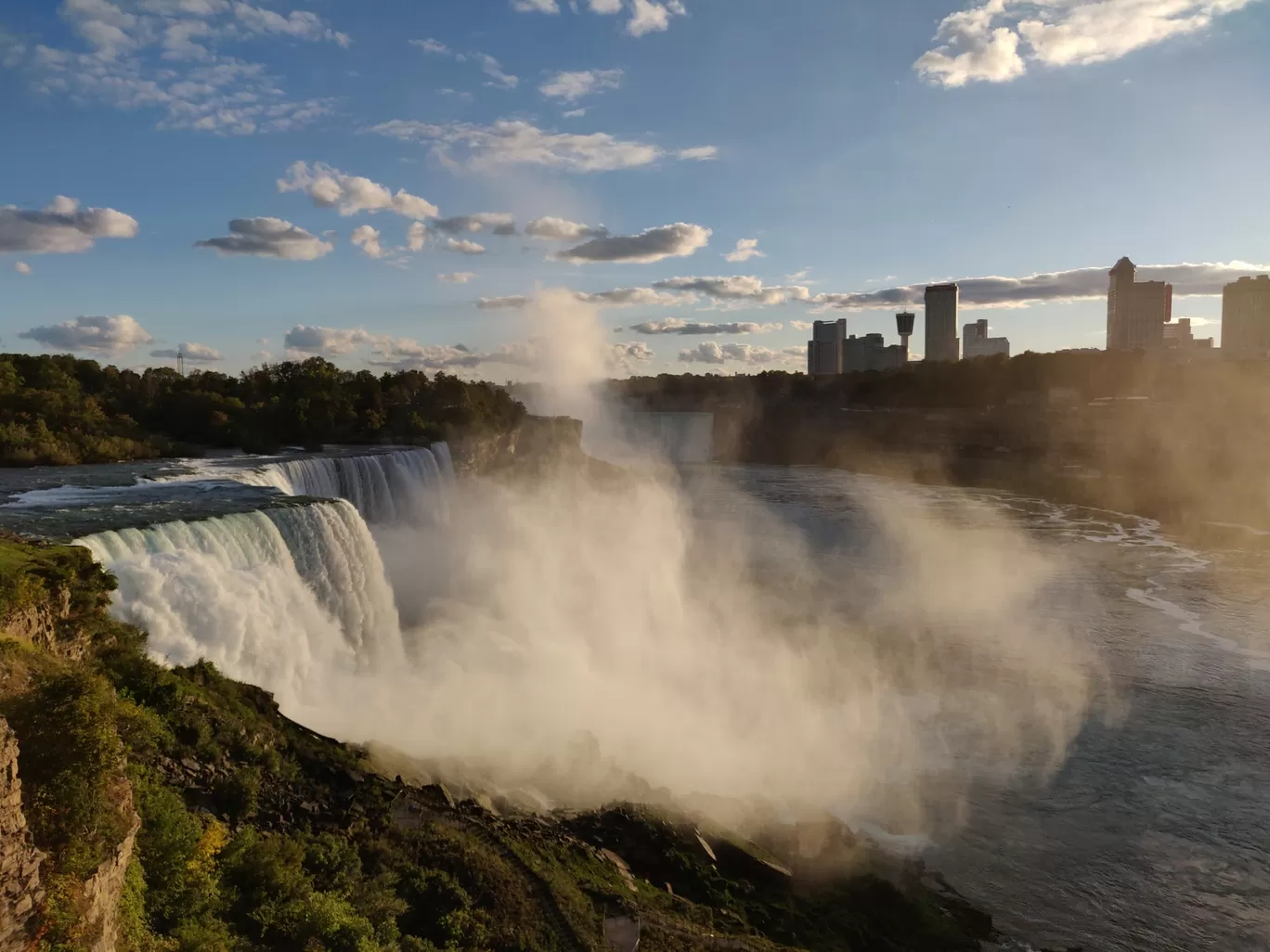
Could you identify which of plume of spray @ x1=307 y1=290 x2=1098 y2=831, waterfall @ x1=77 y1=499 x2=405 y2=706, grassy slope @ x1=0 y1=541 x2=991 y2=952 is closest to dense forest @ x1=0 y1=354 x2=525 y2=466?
plume of spray @ x1=307 y1=290 x2=1098 y2=831

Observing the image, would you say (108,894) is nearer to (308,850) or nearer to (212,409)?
(308,850)

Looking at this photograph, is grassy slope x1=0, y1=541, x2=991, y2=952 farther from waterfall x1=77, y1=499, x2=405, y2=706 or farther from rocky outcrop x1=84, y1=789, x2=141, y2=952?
waterfall x1=77, y1=499, x2=405, y2=706

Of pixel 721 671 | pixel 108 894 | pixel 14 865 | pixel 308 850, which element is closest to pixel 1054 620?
pixel 721 671

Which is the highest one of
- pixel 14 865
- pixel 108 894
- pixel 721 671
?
pixel 14 865

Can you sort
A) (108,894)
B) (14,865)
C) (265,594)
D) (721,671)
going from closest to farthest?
(14,865) < (108,894) < (265,594) < (721,671)

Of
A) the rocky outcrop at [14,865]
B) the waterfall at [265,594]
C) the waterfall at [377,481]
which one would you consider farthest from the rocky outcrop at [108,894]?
the waterfall at [377,481]

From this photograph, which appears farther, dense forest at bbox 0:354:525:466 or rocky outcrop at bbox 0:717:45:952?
dense forest at bbox 0:354:525:466

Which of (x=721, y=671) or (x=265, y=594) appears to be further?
(x=721, y=671)
